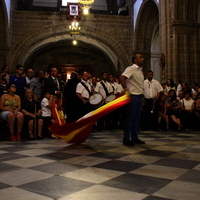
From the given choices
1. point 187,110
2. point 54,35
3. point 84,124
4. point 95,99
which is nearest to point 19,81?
point 95,99

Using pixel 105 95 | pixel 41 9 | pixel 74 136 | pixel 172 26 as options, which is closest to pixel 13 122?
pixel 74 136

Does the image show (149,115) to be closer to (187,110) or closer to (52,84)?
(187,110)

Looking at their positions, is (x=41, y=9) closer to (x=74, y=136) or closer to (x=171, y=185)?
(x=74, y=136)

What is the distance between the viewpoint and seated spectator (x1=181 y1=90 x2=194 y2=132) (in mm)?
7992

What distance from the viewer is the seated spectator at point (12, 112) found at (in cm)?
571

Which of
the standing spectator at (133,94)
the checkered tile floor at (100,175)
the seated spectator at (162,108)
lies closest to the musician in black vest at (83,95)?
the standing spectator at (133,94)

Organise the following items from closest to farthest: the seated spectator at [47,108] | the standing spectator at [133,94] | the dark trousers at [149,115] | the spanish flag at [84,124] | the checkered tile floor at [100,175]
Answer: the checkered tile floor at [100,175]
the spanish flag at [84,124]
the standing spectator at [133,94]
the seated spectator at [47,108]
the dark trousers at [149,115]

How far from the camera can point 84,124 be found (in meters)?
4.47

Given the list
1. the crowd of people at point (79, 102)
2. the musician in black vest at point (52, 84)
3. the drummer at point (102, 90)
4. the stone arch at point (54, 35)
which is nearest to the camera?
the crowd of people at point (79, 102)

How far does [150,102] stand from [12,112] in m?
3.89

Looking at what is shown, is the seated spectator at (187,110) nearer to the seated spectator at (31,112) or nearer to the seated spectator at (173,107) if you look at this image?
the seated spectator at (173,107)

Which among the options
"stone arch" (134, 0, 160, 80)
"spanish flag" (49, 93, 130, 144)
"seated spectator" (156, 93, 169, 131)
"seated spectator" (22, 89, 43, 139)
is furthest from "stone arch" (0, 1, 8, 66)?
"spanish flag" (49, 93, 130, 144)

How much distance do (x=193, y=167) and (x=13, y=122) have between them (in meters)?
4.01

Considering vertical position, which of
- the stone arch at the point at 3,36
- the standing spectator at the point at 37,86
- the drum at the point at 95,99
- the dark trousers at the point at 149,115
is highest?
the stone arch at the point at 3,36
